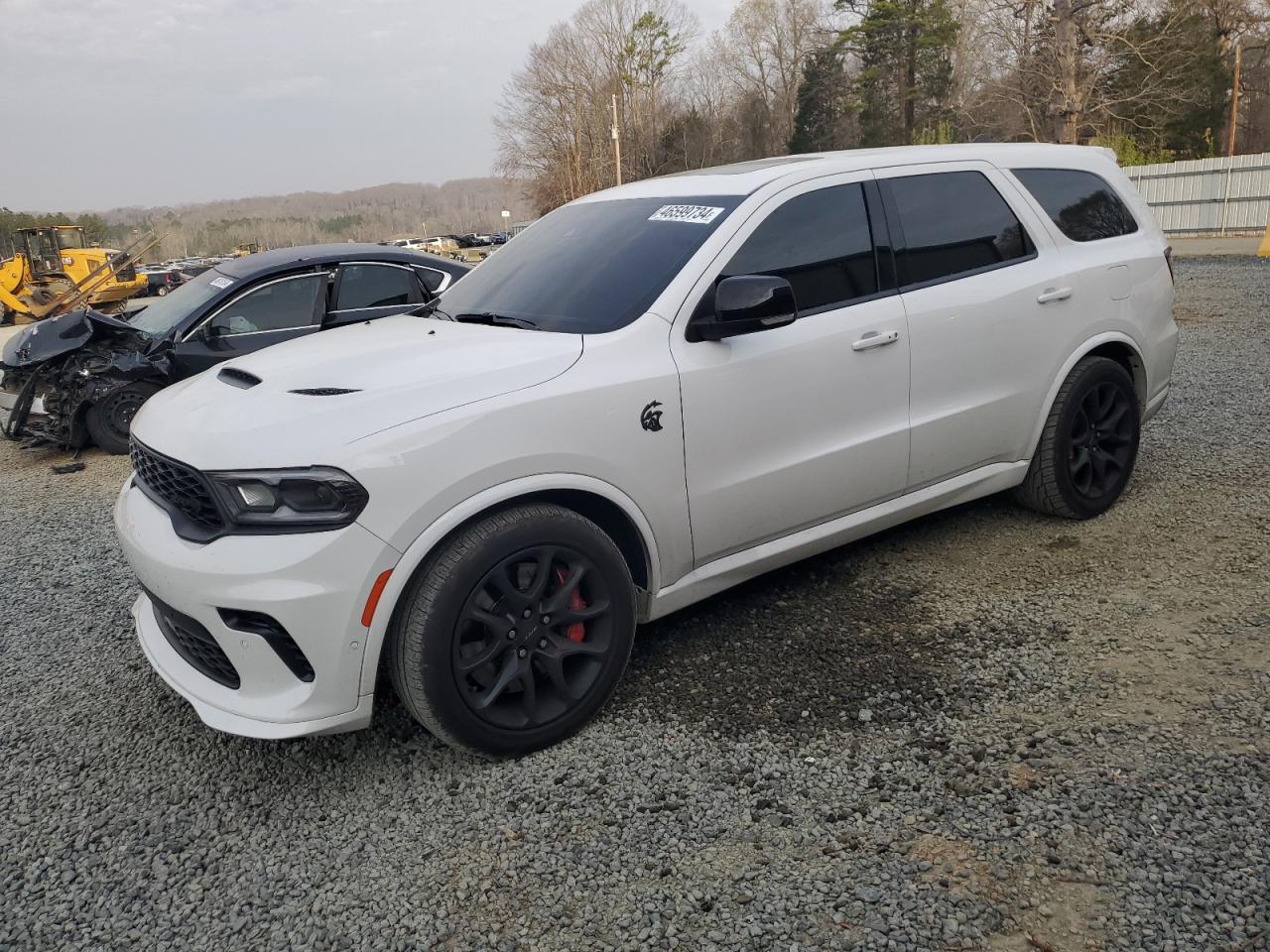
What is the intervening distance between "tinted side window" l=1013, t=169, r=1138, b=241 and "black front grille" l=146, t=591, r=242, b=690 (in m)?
3.91

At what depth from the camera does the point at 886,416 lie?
3.72 metres

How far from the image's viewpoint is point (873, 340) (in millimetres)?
3625

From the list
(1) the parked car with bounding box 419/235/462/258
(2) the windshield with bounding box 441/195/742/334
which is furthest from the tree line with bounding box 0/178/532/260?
(2) the windshield with bounding box 441/195/742/334

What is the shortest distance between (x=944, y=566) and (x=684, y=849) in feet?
7.36

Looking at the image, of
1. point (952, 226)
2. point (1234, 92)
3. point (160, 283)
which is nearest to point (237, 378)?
point (952, 226)

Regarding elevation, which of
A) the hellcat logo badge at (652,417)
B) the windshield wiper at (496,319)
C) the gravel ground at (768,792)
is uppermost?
the windshield wiper at (496,319)

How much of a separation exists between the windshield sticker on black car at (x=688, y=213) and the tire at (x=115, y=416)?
19.6 ft

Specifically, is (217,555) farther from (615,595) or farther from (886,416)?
(886,416)

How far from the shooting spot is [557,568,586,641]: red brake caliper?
3.00 m

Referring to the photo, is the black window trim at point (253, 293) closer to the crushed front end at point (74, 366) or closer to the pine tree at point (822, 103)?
the crushed front end at point (74, 366)

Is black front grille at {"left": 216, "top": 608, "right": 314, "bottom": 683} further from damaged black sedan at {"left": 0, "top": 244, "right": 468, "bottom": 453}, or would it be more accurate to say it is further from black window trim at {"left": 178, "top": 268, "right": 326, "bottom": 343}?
black window trim at {"left": 178, "top": 268, "right": 326, "bottom": 343}

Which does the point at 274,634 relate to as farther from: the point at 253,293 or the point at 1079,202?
the point at 253,293

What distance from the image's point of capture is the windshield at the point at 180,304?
25.0 ft

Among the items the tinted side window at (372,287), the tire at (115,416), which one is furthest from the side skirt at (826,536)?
the tire at (115,416)
